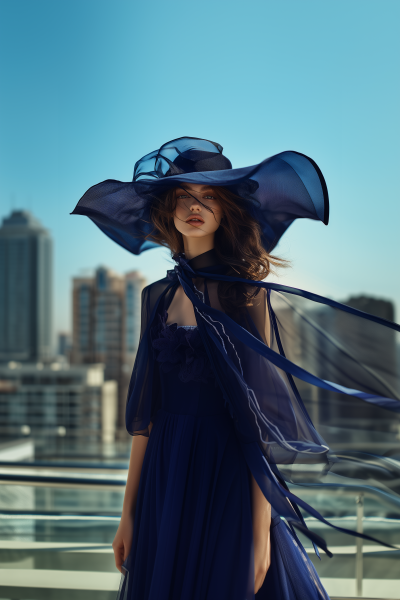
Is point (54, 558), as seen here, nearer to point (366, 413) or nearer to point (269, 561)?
point (269, 561)

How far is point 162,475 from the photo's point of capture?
846 mm

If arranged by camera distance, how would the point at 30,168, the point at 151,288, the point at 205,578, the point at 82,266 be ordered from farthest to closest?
the point at 82,266 < the point at 30,168 < the point at 151,288 < the point at 205,578

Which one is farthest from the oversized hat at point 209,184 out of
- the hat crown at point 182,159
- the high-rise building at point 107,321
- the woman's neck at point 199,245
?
the high-rise building at point 107,321

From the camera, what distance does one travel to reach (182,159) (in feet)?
2.95

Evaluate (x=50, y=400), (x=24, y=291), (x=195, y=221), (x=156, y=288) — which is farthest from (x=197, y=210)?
(x=24, y=291)

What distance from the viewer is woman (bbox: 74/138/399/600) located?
2.46 ft

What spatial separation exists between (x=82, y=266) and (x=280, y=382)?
40460 millimetres

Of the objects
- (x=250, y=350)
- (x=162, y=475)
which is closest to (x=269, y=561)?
(x=162, y=475)

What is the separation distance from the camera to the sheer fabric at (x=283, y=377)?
0.74 metres

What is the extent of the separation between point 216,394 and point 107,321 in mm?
38597

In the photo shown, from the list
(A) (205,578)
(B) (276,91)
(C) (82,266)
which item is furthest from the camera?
(C) (82,266)

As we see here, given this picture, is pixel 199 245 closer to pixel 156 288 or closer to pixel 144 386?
pixel 156 288

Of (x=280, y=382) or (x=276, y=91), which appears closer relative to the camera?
(x=280, y=382)

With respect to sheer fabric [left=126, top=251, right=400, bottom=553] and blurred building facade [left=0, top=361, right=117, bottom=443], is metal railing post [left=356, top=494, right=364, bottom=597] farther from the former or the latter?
blurred building facade [left=0, top=361, right=117, bottom=443]
